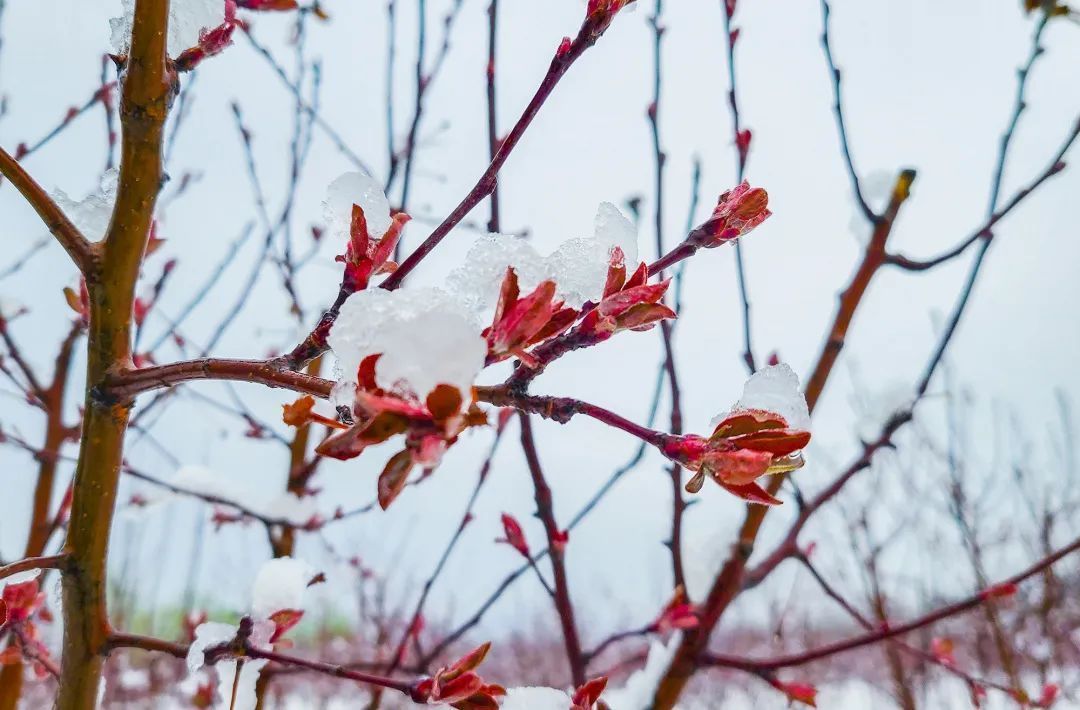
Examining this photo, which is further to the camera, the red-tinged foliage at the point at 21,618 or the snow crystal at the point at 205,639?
the red-tinged foliage at the point at 21,618

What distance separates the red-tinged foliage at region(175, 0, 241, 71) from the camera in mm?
747

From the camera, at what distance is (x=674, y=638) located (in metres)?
1.48

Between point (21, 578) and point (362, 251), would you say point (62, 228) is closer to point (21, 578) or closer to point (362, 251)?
point (362, 251)

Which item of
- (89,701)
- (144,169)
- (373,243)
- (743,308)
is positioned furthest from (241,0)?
(743,308)

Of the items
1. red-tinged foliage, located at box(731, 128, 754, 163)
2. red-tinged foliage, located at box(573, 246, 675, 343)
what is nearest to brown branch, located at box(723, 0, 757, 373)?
red-tinged foliage, located at box(731, 128, 754, 163)

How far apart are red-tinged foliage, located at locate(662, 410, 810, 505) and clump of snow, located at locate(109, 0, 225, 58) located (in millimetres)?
682

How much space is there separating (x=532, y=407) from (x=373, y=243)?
22 centimetres

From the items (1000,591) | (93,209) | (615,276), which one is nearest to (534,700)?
(615,276)

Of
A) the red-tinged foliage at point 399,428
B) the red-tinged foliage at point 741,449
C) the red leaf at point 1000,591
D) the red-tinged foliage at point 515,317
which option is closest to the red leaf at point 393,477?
the red-tinged foliage at point 399,428

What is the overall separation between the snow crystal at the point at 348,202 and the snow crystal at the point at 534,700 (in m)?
0.58

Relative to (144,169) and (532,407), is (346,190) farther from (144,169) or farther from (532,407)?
(532,407)

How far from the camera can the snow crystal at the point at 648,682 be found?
4.62 feet

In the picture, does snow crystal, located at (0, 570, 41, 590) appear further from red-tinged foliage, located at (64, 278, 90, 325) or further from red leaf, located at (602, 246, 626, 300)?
red leaf, located at (602, 246, 626, 300)

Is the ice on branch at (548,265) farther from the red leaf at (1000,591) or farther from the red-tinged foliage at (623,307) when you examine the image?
the red leaf at (1000,591)
